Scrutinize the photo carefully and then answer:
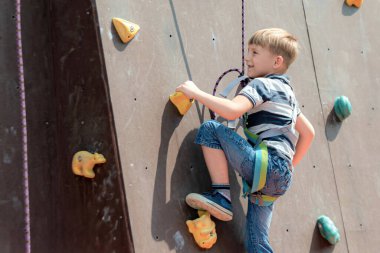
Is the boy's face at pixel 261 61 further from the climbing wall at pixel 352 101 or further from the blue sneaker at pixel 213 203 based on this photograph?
the climbing wall at pixel 352 101

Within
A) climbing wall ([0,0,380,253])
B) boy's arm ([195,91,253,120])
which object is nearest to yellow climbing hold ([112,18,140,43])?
climbing wall ([0,0,380,253])

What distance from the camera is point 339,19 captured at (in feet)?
11.7

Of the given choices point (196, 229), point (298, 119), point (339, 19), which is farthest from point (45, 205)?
point (339, 19)

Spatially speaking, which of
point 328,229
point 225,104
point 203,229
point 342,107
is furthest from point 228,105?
point 342,107

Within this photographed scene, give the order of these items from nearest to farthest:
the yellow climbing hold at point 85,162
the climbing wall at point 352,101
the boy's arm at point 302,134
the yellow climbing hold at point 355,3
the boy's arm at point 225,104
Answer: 1. the boy's arm at point 225,104
2. the yellow climbing hold at point 85,162
3. the boy's arm at point 302,134
4. the climbing wall at point 352,101
5. the yellow climbing hold at point 355,3

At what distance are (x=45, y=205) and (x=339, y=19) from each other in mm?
1993

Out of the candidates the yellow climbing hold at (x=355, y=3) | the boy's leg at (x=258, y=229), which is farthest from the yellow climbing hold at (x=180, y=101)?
the yellow climbing hold at (x=355, y=3)

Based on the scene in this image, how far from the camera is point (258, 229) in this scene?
2.62 metres

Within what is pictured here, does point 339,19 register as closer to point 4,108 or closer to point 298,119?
point 298,119

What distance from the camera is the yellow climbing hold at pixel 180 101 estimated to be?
8.61 ft

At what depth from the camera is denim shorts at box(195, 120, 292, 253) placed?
2.45 m

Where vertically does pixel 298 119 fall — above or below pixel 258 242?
above

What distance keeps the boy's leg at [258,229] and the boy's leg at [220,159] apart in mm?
120

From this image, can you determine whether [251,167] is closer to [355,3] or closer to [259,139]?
[259,139]
